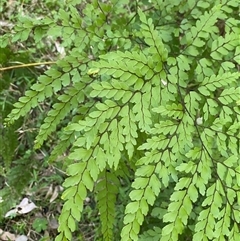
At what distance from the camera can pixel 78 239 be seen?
3.02 metres

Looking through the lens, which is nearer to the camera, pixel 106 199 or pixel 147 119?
pixel 147 119

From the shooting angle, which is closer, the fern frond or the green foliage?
the green foliage

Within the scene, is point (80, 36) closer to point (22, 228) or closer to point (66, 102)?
point (66, 102)

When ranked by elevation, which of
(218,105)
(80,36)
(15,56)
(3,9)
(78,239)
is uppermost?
(80,36)

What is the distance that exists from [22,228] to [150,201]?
167 centimetres

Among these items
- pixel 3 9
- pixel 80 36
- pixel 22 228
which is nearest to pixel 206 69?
pixel 80 36

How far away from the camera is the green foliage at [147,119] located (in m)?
1.66

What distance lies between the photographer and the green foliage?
5.45 feet

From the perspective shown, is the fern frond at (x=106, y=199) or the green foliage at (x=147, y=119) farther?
the fern frond at (x=106, y=199)

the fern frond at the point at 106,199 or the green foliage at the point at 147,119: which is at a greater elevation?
the green foliage at the point at 147,119

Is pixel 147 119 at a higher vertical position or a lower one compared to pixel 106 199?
higher

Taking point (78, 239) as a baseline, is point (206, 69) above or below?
above

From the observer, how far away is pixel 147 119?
1.67 meters

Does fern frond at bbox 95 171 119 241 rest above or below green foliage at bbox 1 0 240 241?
below
